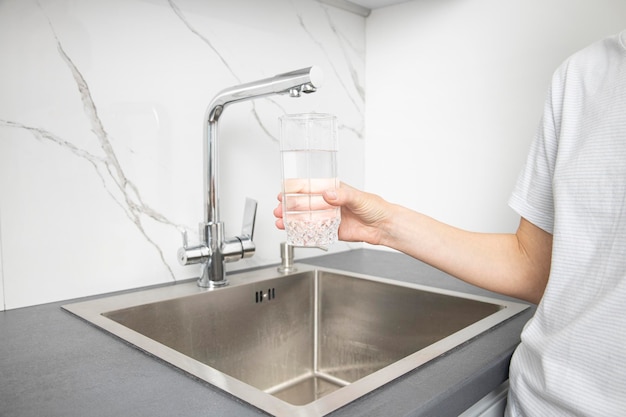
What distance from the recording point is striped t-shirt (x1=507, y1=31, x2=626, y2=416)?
1.91 ft

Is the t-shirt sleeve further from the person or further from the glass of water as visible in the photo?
the glass of water

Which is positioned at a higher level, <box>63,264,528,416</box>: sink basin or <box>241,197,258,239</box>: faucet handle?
<box>241,197,258,239</box>: faucet handle

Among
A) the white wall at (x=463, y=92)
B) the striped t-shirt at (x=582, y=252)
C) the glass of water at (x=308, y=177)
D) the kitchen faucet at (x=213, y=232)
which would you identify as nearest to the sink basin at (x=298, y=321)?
the kitchen faucet at (x=213, y=232)

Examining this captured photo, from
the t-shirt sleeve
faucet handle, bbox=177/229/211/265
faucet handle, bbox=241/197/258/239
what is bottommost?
faucet handle, bbox=177/229/211/265

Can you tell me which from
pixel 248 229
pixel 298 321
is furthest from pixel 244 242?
pixel 298 321

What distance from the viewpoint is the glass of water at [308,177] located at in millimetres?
716

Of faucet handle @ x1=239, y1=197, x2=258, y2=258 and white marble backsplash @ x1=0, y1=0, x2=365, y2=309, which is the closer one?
white marble backsplash @ x1=0, y1=0, x2=365, y2=309

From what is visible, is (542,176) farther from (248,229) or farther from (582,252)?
(248,229)

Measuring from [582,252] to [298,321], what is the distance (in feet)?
2.32

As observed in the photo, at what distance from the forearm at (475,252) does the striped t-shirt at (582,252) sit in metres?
0.11

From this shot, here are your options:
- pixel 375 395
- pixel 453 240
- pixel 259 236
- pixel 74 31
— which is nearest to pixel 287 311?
pixel 259 236

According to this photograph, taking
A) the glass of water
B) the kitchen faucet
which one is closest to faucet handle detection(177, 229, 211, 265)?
the kitchen faucet

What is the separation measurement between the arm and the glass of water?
0.17 feet

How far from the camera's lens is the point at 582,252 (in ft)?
2.07
